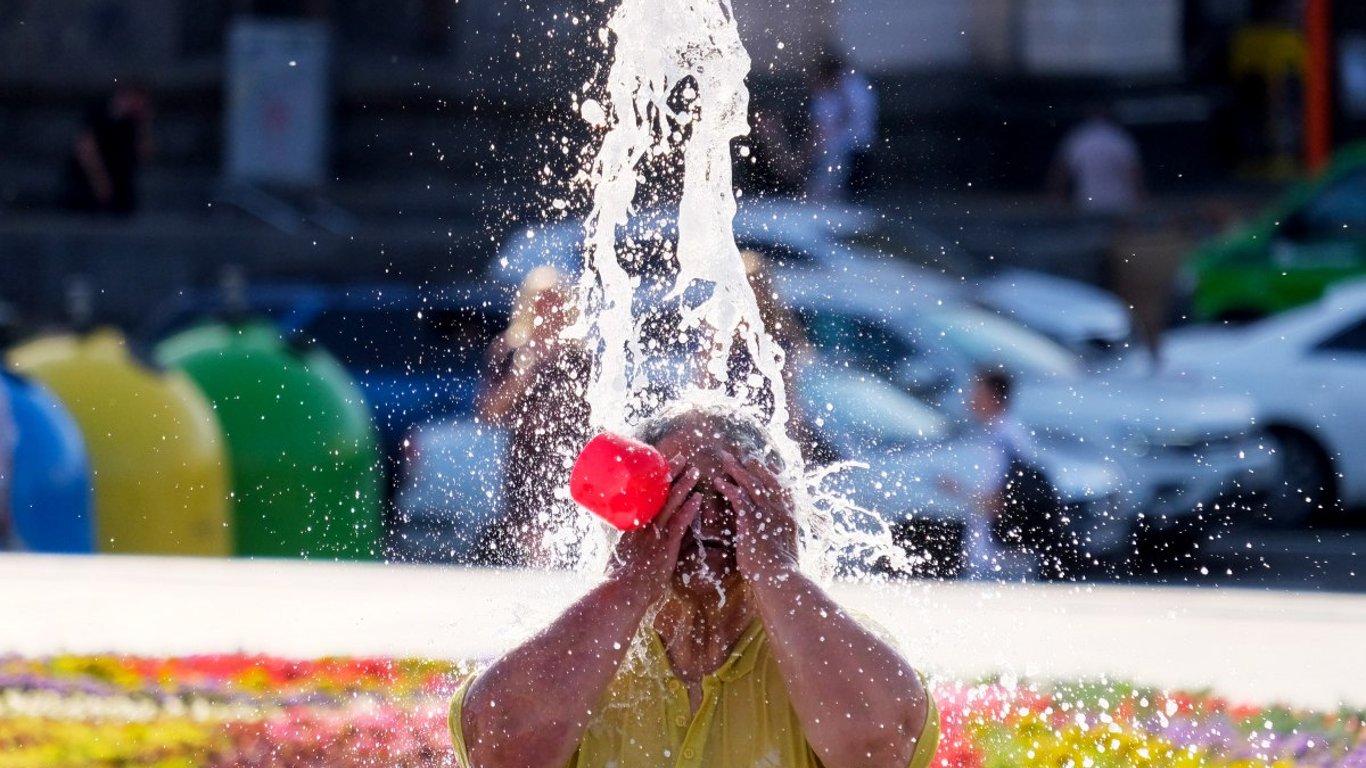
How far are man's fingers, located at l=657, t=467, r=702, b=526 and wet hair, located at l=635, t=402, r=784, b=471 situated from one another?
7 centimetres

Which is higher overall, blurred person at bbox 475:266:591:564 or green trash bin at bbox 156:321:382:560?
blurred person at bbox 475:266:591:564

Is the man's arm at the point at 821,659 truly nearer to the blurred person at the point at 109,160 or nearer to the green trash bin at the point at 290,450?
the green trash bin at the point at 290,450

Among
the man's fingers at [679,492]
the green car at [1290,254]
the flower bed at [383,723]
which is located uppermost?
the man's fingers at [679,492]

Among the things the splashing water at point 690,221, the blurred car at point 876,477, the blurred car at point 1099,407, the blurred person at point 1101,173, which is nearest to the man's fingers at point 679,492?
the splashing water at point 690,221

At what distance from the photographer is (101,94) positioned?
67.4ft

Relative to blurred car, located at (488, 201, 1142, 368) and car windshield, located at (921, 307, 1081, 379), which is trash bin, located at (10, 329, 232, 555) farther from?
car windshield, located at (921, 307, 1081, 379)

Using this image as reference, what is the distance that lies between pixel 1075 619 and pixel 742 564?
17.3 feet

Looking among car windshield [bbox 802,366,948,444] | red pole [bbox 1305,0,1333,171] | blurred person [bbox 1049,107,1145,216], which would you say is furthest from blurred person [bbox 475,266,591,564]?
red pole [bbox 1305,0,1333,171]

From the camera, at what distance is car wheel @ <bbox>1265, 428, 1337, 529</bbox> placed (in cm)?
1211

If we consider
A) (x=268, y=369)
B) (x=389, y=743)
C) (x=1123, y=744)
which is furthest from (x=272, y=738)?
(x=268, y=369)

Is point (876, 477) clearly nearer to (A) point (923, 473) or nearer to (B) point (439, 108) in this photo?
(A) point (923, 473)

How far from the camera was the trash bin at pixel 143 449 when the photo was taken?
8.77 m

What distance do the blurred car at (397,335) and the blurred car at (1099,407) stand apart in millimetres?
1936

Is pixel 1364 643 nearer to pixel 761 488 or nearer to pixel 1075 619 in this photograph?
pixel 1075 619
